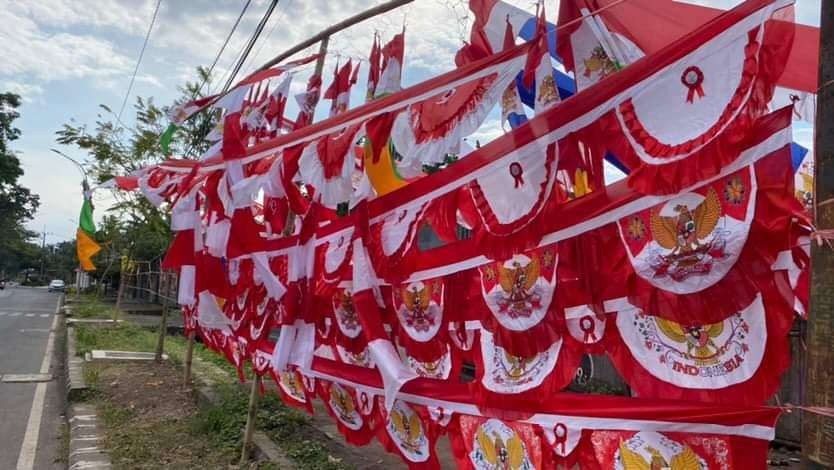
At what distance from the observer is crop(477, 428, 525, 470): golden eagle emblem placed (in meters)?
2.57

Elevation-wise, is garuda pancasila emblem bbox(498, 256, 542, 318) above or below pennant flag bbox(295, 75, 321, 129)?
below

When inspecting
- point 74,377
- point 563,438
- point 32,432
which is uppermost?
point 563,438

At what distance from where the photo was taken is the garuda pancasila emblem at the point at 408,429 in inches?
128

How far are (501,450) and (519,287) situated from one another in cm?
76

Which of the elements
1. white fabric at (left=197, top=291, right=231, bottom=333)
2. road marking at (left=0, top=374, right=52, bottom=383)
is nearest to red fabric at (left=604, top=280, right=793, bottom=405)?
white fabric at (left=197, top=291, right=231, bottom=333)

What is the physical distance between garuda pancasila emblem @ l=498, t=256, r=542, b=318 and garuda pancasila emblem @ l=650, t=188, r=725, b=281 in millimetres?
581

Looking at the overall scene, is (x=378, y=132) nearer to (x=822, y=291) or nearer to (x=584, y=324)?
(x=584, y=324)

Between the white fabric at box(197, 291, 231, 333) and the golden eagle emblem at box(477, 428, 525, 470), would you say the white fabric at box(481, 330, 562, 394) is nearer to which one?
the golden eagle emblem at box(477, 428, 525, 470)

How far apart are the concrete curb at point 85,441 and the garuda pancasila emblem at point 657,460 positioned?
4.38 meters

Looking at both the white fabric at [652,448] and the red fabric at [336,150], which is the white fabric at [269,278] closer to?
the red fabric at [336,150]

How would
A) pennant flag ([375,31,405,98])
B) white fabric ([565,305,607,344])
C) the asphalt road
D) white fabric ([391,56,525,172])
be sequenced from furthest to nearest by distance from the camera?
the asphalt road → pennant flag ([375,31,405,98]) → white fabric ([391,56,525,172]) → white fabric ([565,305,607,344])

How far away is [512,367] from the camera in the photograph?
270 centimetres

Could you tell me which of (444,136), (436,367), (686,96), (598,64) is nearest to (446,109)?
(444,136)

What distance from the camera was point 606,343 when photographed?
7.68ft
